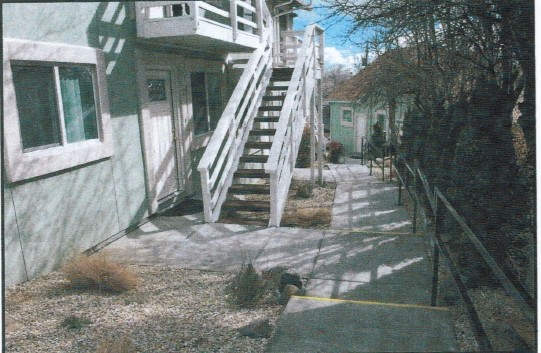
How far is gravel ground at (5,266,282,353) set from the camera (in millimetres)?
2381

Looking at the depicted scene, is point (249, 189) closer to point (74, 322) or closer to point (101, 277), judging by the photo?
point (101, 277)

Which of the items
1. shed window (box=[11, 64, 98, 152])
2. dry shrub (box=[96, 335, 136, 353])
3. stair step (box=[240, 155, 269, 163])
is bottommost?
dry shrub (box=[96, 335, 136, 353])

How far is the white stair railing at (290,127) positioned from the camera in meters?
4.89

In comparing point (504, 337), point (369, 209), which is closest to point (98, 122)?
point (369, 209)

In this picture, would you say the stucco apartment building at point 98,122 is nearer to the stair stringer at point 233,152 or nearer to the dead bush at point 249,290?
the stair stringer at point 233,152

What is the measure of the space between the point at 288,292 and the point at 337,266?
2.64 feet

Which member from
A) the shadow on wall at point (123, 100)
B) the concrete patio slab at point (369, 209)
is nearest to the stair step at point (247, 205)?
the concrete patio slab at point (369, 209)

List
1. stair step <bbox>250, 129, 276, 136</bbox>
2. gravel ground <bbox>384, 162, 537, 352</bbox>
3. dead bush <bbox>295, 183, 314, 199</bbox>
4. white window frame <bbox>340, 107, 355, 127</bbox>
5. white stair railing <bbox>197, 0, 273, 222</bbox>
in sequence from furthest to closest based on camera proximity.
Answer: white window frame <bbox>340, 107, 355, 127</bbox>
dead bush <bbox>295, 183, 314, 199</bbox>
stair step <bbox>250, 129, 276, 136</bbox>
white stair railing <bbox>197, 0, 273, 222</bbox>
gravel ground <bbox>384, 162, 537, 352</bbox>

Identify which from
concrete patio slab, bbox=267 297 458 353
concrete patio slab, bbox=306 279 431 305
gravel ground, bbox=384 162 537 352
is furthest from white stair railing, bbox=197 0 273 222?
gravel ground, bbox=384 162 537 352

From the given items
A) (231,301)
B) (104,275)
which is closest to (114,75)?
(104,275)

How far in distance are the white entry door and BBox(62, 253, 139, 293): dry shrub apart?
236 centimetres

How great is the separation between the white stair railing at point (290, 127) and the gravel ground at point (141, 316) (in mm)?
1710

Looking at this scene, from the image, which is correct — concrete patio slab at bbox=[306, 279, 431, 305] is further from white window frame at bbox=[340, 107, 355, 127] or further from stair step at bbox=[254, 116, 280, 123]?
white window frame at bbox=[340, 107, 355, 127]

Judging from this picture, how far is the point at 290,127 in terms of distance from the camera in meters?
6.33
